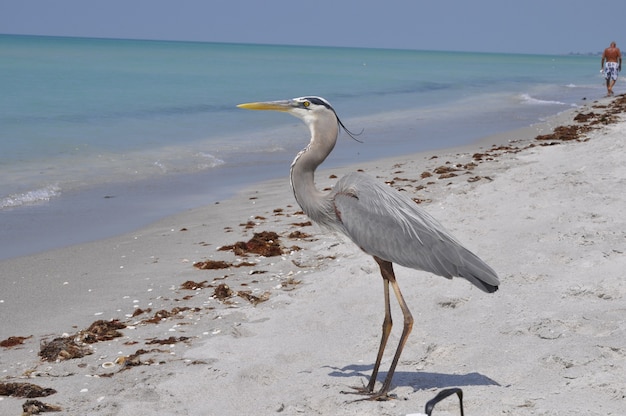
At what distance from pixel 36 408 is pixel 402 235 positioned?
7.50 feet

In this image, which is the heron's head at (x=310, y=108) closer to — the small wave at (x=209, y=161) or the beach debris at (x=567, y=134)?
the small wave at (x=209, y=161)

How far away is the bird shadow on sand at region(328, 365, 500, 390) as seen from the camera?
4082 mm

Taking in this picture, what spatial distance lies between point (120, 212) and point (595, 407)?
7724 millimetres

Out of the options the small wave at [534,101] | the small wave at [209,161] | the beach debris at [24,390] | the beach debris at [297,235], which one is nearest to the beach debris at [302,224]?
the beach debris at [297,235]

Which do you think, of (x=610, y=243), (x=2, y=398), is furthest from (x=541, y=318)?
(x=2, y=398)

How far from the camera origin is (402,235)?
425 cm

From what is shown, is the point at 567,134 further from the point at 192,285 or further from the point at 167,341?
the point at 167,341

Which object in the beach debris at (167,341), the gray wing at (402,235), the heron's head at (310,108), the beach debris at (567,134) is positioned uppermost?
the heron's head at (310,108)

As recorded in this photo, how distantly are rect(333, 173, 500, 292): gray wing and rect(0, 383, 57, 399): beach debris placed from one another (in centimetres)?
207

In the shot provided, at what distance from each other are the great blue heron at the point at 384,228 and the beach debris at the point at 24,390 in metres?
1.93

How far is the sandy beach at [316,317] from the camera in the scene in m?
4.13

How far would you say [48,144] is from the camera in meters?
16.3

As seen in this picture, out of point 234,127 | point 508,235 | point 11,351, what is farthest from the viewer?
point 234,127

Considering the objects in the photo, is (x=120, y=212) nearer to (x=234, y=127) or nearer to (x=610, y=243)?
(x=610, y=243)
